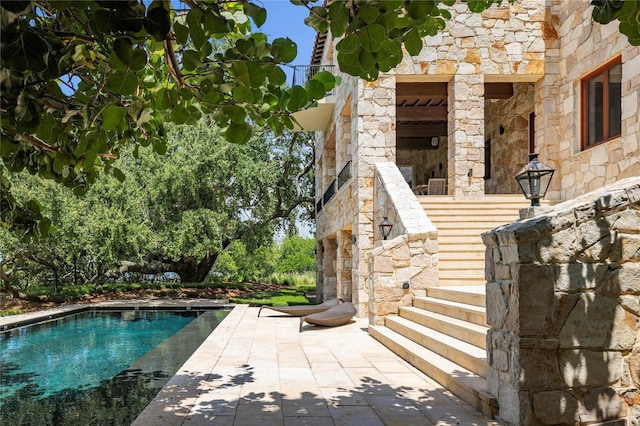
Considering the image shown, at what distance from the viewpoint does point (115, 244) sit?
16.8 m

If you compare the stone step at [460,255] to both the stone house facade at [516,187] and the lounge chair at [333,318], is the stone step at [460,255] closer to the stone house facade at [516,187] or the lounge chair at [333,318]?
the stone house facade at [516,187]

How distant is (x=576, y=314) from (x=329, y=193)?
13.0 metres

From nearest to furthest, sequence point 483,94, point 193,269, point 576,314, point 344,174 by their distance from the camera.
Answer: point 576,314 → point 483,94 → point 344,174 → point 193,269

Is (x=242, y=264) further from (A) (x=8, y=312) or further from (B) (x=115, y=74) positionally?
(B) (x=115, y=74)

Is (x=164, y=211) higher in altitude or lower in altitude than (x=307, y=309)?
higher

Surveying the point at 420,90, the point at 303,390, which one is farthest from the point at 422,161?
the point at 303,390

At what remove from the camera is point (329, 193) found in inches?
644

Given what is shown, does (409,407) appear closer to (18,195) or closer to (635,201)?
(635,201)

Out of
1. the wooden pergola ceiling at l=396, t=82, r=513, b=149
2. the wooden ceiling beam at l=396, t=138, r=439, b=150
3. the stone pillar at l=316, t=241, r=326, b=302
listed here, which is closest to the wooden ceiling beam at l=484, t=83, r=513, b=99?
the wooden pergola ceiling at l=396, t=82, r=513, b=149

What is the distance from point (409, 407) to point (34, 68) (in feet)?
12.4

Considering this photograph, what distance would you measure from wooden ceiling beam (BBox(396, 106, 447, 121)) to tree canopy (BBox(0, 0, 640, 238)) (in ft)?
38.0

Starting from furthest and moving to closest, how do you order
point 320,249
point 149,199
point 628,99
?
1. point 320,249
2. point 149,199
3. point 628,99

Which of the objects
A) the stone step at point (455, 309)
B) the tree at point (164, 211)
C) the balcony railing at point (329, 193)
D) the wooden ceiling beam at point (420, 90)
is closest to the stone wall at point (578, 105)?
the wooden ceiling beam at point (420, 90)

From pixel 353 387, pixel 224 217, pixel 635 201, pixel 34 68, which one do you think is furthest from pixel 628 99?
pixel 224 217
